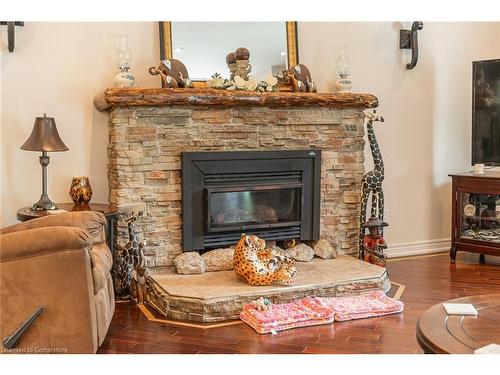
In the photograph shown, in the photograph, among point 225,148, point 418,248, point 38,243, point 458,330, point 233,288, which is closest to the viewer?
point 458,330

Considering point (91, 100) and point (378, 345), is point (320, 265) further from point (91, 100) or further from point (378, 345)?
point (91, 100)

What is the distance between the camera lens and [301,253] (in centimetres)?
489

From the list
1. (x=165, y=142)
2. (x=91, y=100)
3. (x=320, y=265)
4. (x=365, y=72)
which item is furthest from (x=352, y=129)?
(x=91, y=100)

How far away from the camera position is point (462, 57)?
5980 mm

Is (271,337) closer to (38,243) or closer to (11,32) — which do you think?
(38,243)

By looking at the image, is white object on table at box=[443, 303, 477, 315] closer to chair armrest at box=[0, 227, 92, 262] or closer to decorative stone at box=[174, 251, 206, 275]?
chair armrest at box=[0, 227, 92, 262]

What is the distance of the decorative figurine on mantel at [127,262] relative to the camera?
4355mm

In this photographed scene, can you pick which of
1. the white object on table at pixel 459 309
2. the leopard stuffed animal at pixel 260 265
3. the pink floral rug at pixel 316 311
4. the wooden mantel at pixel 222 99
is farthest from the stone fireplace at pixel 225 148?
the white object on table at pixel 459 309

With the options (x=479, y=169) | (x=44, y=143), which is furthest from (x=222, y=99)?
(x=479, y=169)

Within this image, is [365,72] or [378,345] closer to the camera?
[378,345]

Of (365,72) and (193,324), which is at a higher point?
(365,72)

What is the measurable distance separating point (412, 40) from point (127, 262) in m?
3.25
